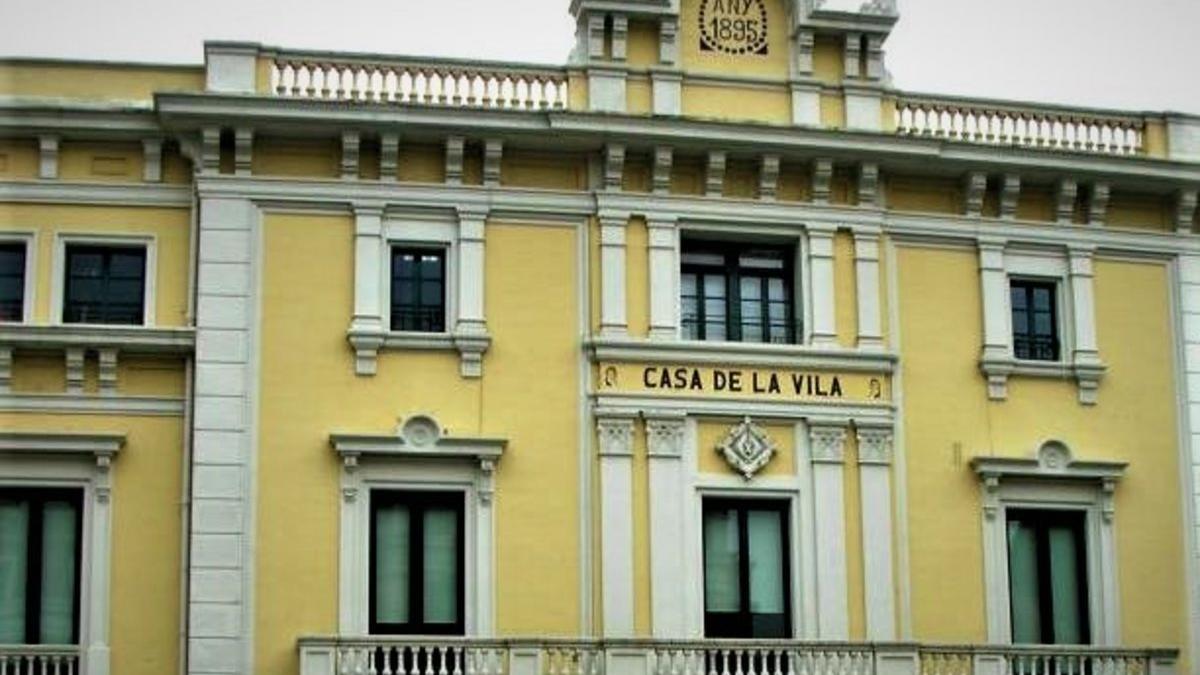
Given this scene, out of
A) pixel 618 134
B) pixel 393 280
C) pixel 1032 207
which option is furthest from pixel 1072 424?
pixel 393 280

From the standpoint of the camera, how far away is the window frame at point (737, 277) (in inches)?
1320

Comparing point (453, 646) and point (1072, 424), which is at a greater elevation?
point (1072, 424)

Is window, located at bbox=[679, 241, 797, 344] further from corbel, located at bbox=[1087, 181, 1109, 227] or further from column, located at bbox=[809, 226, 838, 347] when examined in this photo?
corbel, located at bbox=[1087, 181, 1109, 227]

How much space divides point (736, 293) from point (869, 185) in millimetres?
2611

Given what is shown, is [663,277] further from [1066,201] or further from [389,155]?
[1066,201]

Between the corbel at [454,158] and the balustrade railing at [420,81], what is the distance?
1.70 ft

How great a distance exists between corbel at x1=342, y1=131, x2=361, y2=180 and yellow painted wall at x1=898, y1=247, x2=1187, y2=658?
8.40 meters

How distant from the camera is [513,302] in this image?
1291 inches

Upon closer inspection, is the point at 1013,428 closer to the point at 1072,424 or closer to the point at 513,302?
the point at 1072,424

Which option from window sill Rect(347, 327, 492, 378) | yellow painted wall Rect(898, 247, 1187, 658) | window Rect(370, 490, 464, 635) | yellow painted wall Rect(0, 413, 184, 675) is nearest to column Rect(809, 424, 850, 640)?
yellow painted wall Rect(898, 247, 1187, 658)

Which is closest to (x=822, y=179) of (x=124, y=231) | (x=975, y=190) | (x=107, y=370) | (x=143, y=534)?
(x=975, y=190)

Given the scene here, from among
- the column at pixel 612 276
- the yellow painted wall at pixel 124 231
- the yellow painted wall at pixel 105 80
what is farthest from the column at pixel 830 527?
the yellow painted wall at pixel 105 80

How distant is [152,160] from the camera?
3262 centimetres

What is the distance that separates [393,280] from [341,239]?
3.15ft
